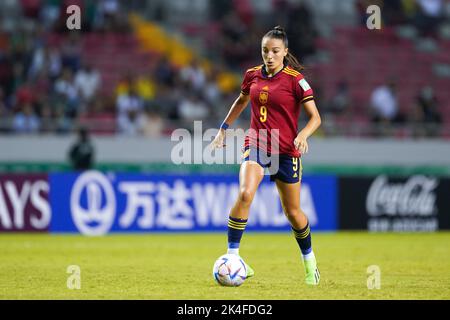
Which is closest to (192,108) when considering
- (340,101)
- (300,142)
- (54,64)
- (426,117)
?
(54,64)

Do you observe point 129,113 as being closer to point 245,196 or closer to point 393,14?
point 393,14

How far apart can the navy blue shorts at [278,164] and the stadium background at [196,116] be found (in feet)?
17.4

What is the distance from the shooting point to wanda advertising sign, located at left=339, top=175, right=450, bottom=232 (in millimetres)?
19969

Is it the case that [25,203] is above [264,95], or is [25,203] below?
below

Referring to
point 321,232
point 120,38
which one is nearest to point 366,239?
point 321,232

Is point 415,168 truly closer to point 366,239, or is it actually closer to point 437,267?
point 366,239

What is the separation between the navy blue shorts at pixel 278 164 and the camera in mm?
9336

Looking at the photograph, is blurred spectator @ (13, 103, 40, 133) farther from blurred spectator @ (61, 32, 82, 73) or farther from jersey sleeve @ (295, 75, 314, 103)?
jersey sleeve @ (295, 75, 314, 103)

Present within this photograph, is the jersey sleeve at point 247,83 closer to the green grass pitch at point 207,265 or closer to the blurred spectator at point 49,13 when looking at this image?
the green grass pitch at point 207,265

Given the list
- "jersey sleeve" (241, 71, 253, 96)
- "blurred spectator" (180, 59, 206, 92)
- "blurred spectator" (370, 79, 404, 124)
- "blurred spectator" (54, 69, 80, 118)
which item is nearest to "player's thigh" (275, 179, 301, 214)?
"jersey sleeve" (241, 71, 253, 96)

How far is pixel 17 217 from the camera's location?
18438 mm

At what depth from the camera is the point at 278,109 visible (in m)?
9.37

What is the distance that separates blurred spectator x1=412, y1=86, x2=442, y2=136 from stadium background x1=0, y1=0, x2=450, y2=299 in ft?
0.13

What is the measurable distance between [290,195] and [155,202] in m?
9.61
